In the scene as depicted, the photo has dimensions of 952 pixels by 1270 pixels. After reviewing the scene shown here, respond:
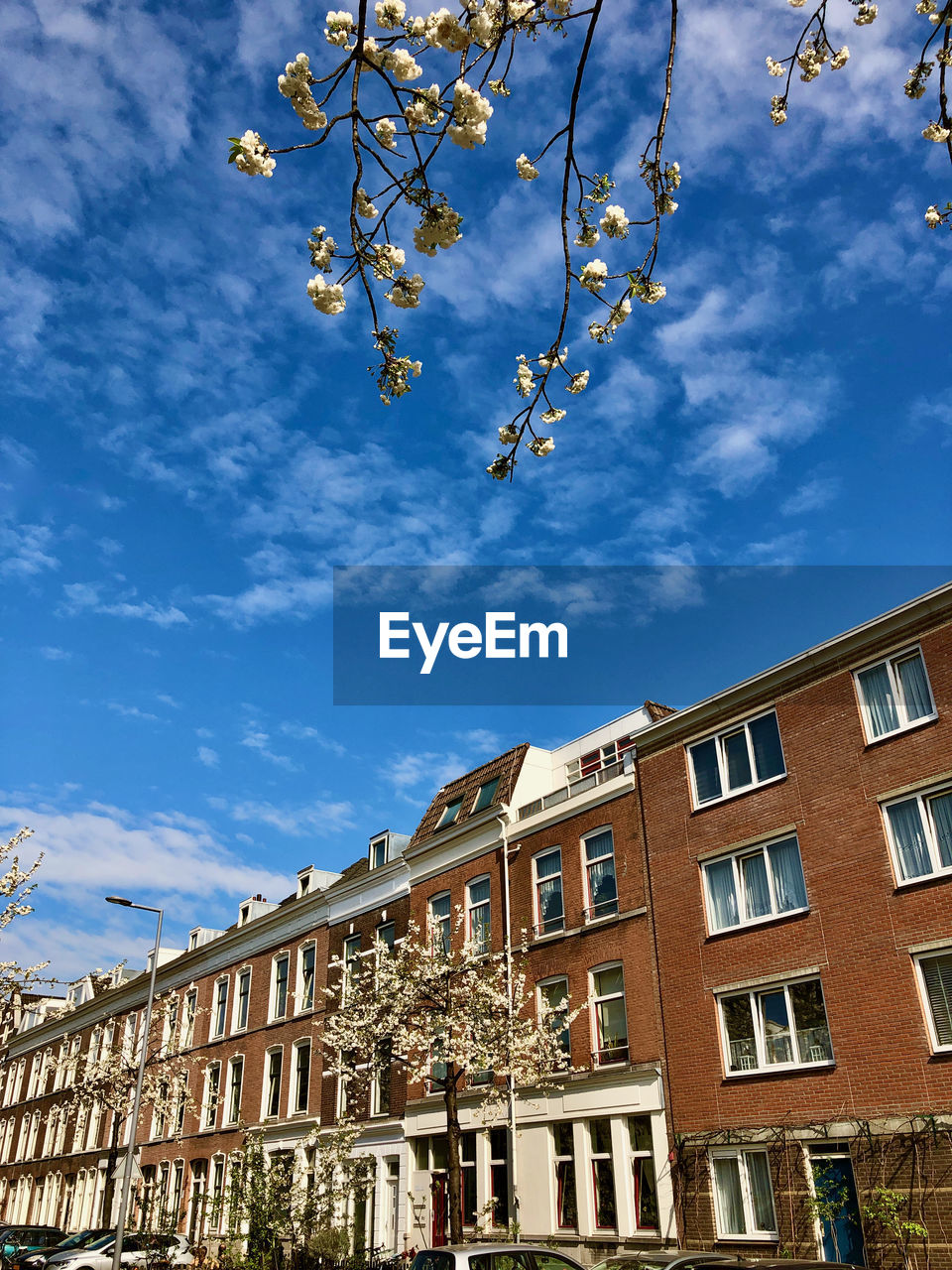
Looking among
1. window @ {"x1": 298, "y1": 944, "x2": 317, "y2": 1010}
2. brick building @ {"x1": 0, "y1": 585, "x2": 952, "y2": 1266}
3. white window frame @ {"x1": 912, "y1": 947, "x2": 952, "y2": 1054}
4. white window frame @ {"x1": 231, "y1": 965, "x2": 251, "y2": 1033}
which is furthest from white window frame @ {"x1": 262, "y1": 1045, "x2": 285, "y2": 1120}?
white window frame @ {"x1": 912, "y1": 947, "x2": 952, "y2": 1054}

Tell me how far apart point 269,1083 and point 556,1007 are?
59.6 ft

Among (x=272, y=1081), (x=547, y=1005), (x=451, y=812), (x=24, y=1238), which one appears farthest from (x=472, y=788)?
(x=24, y=1238)

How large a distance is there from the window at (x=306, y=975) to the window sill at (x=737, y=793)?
19.7 meters

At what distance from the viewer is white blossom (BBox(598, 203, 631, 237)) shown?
20.1ft

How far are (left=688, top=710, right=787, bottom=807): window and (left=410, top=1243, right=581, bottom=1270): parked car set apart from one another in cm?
1130

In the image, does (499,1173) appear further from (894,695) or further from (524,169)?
(524,169)

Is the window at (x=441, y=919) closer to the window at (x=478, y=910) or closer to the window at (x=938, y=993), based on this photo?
the window at (x=478, y=910)

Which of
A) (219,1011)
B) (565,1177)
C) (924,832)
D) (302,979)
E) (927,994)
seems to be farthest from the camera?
(219,1011)

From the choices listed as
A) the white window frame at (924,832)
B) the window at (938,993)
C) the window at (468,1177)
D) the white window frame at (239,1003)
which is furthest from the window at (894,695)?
the white window frame at (239,1003)

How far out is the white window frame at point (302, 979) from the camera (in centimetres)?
3794

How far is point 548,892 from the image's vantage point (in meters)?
28.5

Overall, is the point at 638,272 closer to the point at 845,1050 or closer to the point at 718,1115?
the point at 845,1050

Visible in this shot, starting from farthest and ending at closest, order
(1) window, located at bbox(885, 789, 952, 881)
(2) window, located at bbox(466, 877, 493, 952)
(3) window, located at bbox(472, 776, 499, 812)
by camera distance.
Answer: (3) window, located at bbox(472, 776, 499, 812)
(2) window, located at bbox(466, 877, 493, 952)
(1) window, located at bbox(885, 789, 952, 881)

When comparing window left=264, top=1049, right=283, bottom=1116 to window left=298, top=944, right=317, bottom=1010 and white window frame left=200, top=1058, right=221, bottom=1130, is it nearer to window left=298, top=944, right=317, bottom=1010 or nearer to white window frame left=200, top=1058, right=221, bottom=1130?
window left=298, top=944, right=317, bottom=1010
